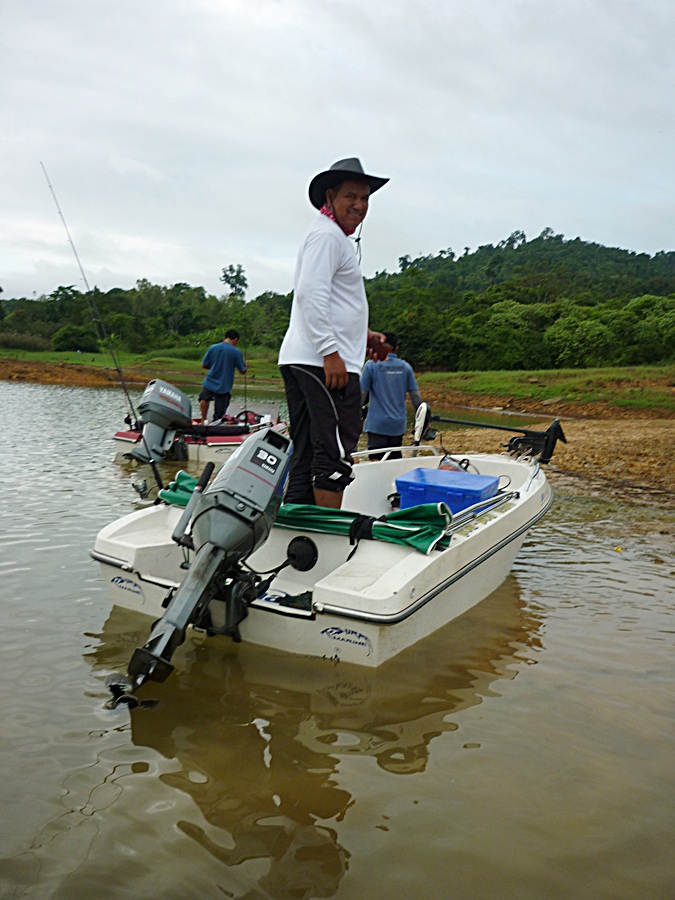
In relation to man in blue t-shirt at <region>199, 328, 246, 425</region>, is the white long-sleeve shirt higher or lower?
higher

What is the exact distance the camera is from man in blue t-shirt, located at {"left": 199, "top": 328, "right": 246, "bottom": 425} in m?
11.8

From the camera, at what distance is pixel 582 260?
9438 cm

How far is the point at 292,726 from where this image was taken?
9.91 ft

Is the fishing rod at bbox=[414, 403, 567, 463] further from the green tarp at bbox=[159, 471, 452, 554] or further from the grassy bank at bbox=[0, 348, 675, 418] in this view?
the grassy bank at bbox=[0, 348, 675, 418]

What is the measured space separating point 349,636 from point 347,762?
57cm

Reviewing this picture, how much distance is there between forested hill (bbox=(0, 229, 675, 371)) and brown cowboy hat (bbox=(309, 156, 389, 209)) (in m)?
13.2

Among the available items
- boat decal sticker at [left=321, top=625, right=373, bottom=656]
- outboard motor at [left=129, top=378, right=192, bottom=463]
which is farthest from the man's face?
outboard motor at [left=129, top=378, right=192, bottom=463]

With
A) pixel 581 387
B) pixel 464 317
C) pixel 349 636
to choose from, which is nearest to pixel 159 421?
pixel 349 636

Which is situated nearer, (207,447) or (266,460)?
(266,460)

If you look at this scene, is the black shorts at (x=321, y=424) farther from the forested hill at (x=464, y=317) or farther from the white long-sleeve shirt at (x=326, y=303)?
the forested hill at (x=464, y=317)

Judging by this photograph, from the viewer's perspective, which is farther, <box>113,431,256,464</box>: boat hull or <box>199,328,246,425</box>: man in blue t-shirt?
<box>199,328,246,425</box>: man in blue t-shirt

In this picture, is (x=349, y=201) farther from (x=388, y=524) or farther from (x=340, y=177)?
(x=388, y=524)

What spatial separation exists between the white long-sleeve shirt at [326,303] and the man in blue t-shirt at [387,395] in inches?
130

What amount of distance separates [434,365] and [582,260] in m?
A: 61.2
